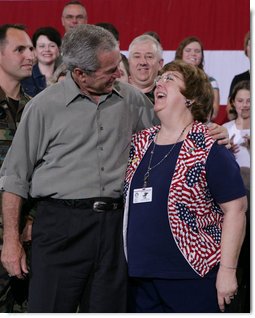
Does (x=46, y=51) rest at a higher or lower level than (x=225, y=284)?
higher

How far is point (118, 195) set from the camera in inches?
117

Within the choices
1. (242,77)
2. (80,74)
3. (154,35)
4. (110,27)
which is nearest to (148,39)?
(154,35)

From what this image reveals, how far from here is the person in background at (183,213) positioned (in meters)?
2.80

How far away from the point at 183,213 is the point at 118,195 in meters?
0.32

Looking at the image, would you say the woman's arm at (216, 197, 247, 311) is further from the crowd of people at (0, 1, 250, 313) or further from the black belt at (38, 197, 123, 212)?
the black belt at (38, 197, 123, 212)

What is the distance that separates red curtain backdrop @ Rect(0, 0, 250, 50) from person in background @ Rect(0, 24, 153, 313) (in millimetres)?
2222

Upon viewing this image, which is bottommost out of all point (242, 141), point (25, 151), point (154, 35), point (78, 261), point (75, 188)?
point (78, 261)

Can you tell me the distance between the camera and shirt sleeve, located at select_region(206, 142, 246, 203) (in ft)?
9.15

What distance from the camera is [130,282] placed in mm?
3006

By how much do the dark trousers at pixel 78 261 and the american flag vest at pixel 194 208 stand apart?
29cm

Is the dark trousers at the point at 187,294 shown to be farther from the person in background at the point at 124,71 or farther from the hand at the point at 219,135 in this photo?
the person in background at the point at 124,71

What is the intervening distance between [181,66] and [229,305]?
1.01 m

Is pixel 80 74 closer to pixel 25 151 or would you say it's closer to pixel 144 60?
pixel 25 151

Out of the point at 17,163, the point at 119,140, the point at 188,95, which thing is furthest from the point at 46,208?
the point at 188,95
